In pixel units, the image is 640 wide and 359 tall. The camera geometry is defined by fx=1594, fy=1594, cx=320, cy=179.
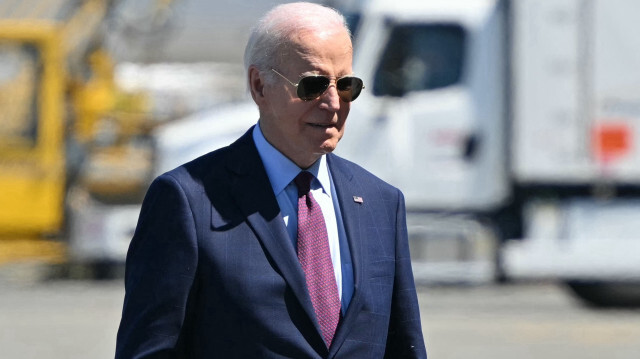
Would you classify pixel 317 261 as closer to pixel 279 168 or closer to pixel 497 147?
pixel 279 168

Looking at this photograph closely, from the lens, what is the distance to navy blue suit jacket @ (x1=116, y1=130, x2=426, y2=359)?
2.70 m

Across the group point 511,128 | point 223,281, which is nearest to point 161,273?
point 223,281

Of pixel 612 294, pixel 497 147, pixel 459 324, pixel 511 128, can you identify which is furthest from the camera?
pixel 612 294

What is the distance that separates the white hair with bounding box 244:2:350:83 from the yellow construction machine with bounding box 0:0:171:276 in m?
11.2

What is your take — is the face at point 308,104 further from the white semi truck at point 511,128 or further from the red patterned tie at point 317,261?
the white semi truck at point 511,128

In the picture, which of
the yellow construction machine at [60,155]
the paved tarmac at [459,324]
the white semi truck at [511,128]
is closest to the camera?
the paved tarmac at [459,324]

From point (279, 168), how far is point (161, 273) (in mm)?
295

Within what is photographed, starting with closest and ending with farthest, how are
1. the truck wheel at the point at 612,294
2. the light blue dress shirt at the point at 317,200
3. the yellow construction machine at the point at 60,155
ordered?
the light blue dress shirt at the point at 317,200, the truck wheel at the point at 612,294, the yellow construction machine at the point at 60,155

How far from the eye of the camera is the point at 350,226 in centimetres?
283

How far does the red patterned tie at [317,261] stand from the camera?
2.76 meters

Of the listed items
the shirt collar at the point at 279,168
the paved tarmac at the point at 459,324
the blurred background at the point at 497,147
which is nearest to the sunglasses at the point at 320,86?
the shirt collar at the point at 279,168

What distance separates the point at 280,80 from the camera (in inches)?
110

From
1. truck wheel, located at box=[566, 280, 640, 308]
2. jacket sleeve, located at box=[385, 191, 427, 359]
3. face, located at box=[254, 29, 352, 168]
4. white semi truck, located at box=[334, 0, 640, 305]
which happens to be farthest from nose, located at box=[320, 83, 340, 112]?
truck wheel, located at box=[566, 280, 640, 308]

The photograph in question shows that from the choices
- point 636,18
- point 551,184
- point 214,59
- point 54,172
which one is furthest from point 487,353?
point 214,59
